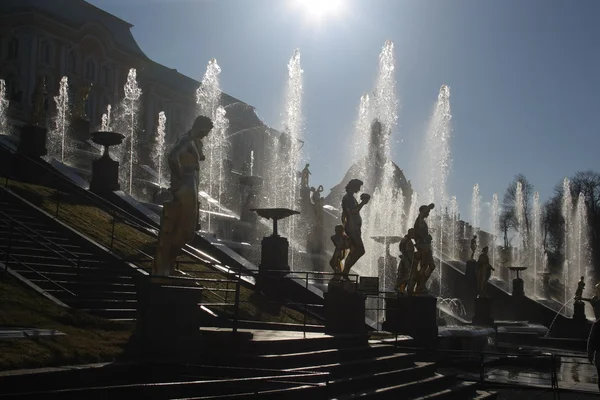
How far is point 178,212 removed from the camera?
9.81 meters

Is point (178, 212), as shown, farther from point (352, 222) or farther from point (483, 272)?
point (483, 272)

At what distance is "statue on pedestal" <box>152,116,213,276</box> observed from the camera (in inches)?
384

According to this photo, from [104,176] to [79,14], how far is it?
1493 inches

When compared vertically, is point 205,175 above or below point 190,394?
above

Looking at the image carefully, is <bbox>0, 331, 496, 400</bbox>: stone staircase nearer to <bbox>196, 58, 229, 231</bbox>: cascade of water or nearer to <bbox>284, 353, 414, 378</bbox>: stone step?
<bbox>284, 353, 414, 378</bbox>: stone step

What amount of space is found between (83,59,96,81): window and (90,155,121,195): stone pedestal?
34914mm

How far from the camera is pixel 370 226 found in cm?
3828

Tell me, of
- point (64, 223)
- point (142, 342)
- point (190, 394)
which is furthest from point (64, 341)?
point (64, 223)

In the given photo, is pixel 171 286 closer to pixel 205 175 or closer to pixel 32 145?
pixel 32 145

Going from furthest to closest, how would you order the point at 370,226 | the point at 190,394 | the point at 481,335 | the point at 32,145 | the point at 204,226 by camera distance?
the point at 370,226, the point at 204,226, the point at 32,145, the point at 481,335, the point at 190,394

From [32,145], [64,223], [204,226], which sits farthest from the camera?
[204,226]

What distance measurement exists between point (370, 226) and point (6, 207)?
79.1 ft

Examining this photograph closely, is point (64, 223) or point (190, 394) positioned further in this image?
point (64, 223)

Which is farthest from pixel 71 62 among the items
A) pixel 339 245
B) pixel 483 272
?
pixel 339 245
